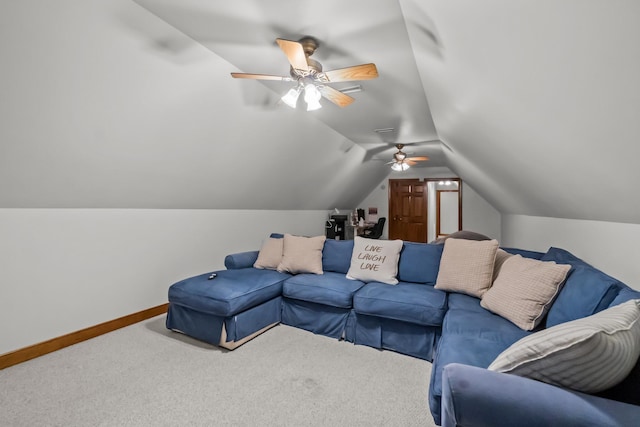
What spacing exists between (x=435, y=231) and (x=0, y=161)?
9003 mm

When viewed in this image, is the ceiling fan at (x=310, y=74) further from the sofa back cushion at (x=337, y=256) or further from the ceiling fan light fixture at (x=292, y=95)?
the sofa back cushion at (x=337, y=256)

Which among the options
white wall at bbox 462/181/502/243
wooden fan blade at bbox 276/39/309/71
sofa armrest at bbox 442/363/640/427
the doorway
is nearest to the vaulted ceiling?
wooden fan blade at bbox 276/39/309/71

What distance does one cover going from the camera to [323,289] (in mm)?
2766

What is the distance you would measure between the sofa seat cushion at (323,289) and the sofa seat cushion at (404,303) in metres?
0.11

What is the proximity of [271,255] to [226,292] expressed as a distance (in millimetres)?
948

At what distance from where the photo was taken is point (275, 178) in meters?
4.53

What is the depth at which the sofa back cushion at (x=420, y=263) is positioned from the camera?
2.87 m

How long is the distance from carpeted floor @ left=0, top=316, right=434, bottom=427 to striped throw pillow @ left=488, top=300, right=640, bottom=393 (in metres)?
0.97

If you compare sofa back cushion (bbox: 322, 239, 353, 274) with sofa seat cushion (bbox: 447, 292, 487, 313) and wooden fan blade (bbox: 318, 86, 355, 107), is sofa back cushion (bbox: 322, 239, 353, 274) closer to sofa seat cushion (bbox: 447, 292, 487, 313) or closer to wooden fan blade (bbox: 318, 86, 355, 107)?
sofa seat cushion (bbox: 447, 292, 487, 313)

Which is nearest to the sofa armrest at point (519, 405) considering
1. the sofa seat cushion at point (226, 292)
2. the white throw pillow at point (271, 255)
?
the sofa seat cushion at point (226, 292)

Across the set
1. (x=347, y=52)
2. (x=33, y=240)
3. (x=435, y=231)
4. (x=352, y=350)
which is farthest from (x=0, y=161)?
(x=435, y=231)

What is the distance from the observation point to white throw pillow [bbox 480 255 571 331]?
1795 millimetres

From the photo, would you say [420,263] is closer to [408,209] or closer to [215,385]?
[215,385]

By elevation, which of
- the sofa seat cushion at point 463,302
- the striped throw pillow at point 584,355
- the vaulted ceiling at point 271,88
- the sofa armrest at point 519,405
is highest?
the vaulted ceiling at point 271,88
